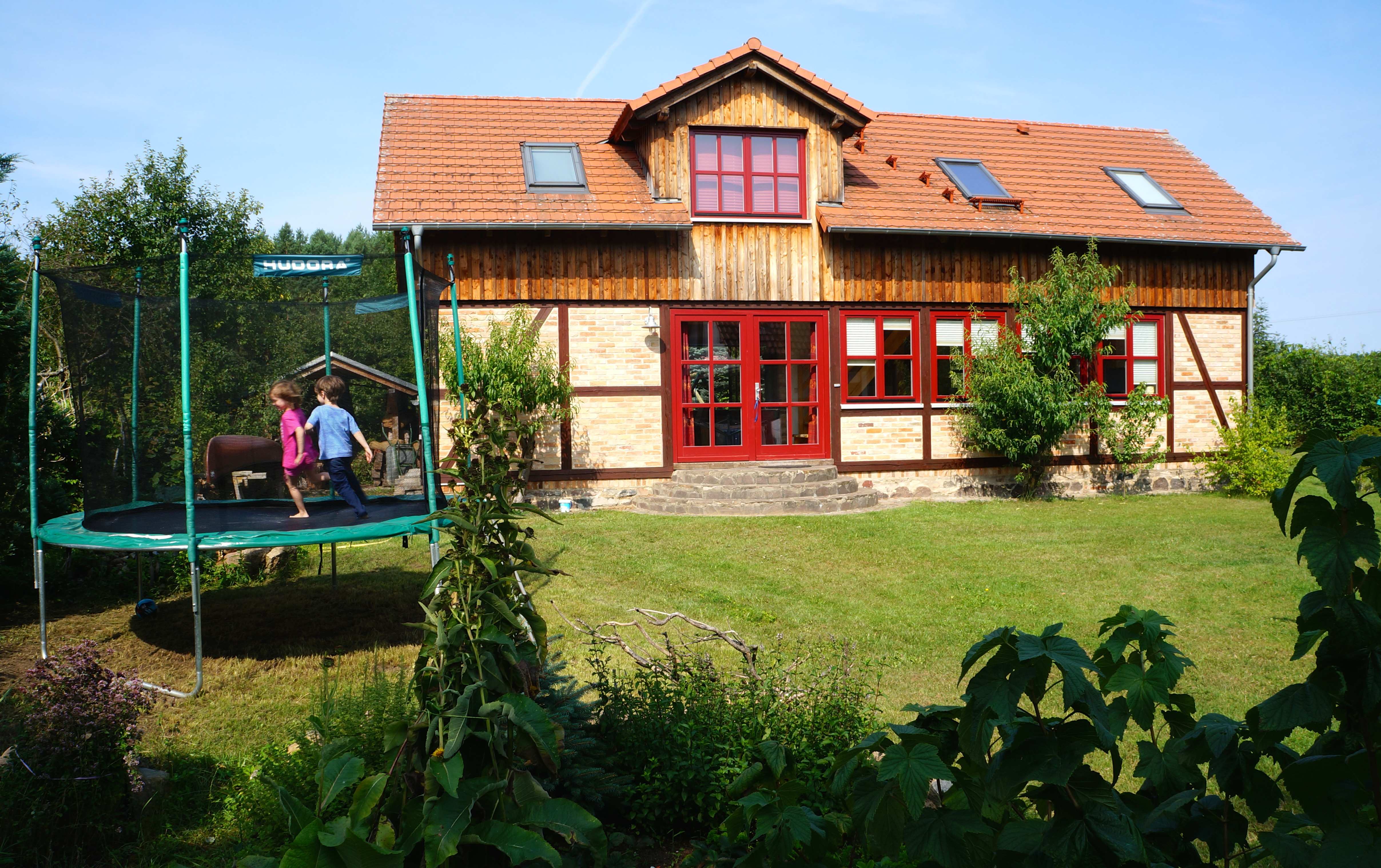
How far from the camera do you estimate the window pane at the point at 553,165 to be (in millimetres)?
12734

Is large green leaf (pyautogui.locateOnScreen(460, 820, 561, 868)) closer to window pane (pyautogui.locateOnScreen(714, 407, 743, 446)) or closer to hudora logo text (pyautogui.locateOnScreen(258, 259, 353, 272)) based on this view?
hudora logo text (pyautogui.locateOnScreen(258, 259, 353, 272))

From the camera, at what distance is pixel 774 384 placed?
13109 mm

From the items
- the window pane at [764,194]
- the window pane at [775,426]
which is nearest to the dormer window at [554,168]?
the window pane at [764,194]

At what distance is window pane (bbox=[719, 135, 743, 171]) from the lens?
12641mm

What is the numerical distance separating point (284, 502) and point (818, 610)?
4.19 metres

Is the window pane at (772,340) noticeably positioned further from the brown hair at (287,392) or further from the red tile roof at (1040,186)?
the brown hair at (287,392)

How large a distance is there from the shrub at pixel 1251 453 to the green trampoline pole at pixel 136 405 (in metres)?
14.0

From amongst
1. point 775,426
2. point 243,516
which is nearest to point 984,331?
point 775,426

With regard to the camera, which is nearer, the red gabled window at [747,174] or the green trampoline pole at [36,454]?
the green trampoline pole at [36,454]

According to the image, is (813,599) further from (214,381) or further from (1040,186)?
(1040,186)

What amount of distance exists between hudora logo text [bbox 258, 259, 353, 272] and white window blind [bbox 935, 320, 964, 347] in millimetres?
9574

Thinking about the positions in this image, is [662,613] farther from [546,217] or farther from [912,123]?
[912,123]

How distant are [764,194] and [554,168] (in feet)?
10.1

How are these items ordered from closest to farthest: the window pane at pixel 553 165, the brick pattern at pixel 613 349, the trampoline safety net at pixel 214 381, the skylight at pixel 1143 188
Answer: the trampoline safety net at pixel 214 381 → the brick pattern at pixel 613 349 → the window pane at pixel 553 165 → the skylight at pixel 1143 188
